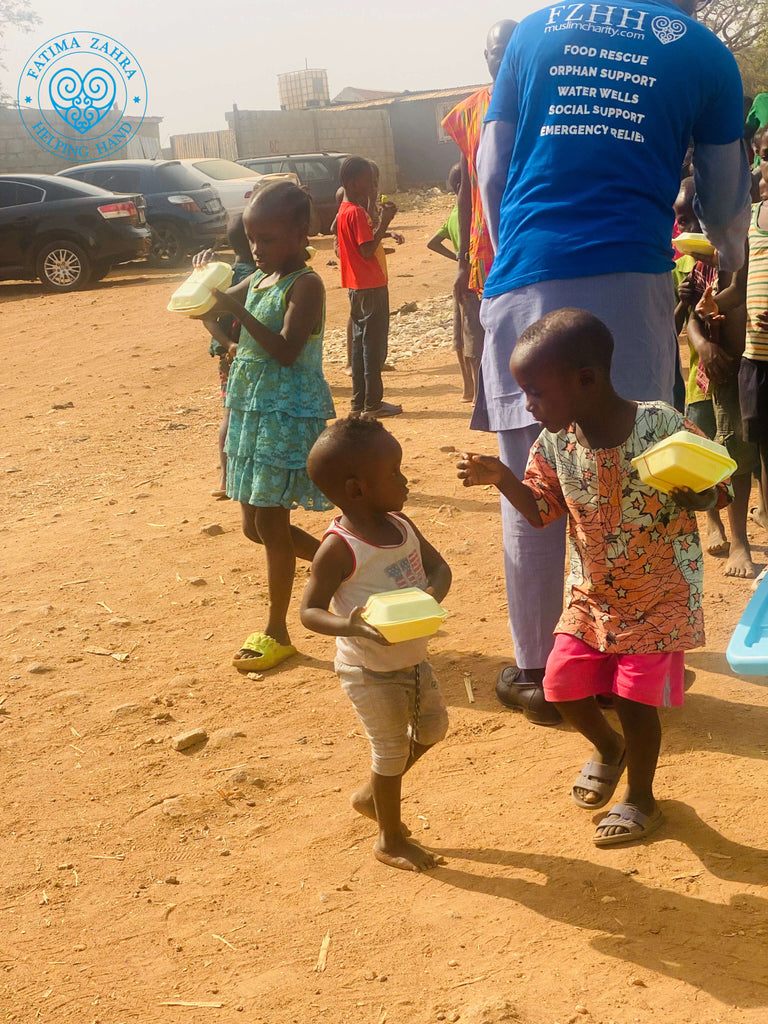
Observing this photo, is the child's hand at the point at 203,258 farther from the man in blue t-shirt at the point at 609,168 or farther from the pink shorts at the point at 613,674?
the pink shorts at the point at 613,674

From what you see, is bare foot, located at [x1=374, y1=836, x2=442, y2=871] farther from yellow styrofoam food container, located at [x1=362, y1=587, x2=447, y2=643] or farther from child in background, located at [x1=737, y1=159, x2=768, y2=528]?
child in background, located at [x1=737, y1=159, x2=768, y2=528]

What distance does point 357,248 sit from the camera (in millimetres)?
7883

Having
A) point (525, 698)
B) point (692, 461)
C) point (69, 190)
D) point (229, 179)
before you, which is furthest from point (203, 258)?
point (229, 179)

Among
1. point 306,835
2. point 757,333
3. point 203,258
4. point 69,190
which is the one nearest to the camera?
point 306,835

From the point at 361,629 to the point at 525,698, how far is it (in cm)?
138

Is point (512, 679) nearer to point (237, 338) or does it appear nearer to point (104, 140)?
point (237, 338)

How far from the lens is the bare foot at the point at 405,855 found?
9.44ft

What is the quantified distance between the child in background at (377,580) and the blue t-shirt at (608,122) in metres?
0.88

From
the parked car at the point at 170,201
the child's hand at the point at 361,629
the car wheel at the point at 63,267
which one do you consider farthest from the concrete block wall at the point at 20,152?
the child's hand at the point at 361,629

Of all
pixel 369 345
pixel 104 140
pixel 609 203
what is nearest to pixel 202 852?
pixel 609 203

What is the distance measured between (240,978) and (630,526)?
4.54ft

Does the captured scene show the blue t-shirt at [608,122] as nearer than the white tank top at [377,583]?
No

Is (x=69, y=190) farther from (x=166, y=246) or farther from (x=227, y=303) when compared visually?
(x=227, y=303)

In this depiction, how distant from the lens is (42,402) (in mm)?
9352
